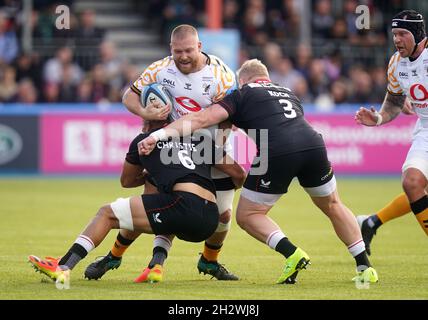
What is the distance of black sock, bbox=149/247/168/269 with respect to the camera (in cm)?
941

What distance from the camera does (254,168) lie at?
920 centimetres

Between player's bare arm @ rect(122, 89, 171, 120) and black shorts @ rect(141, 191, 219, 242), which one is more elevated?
player's bare arm @ rect(122, 89, 171, 120)

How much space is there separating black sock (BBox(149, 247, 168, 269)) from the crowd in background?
12.9 meters

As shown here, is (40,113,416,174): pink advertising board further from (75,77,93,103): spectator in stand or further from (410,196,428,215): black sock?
(410,196,428,215): black sock

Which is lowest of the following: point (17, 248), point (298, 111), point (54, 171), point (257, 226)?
point (54, 171)

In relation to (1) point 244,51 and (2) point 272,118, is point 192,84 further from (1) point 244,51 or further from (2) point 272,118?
(1) point 244,51

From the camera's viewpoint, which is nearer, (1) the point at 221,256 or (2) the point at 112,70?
(1) the point at 221,256

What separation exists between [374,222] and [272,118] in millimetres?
2874

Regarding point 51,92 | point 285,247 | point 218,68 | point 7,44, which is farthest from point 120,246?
point 7,44

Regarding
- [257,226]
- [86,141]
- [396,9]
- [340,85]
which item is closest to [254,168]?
[257,226]

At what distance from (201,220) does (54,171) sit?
12559 mm

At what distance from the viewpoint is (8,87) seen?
72.0 ft

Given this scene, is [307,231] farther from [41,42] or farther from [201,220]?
[41,42]

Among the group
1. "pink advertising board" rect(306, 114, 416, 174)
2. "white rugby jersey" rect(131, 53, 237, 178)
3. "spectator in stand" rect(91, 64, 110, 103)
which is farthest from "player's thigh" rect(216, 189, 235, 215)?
"spectator in stand" rect(91, 64, 110, 103)
